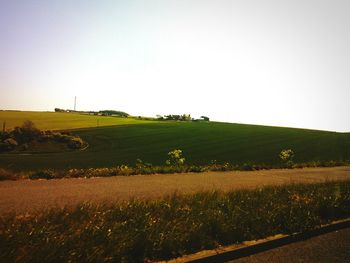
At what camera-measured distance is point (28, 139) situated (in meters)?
48.1

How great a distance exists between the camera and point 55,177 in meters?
13.2

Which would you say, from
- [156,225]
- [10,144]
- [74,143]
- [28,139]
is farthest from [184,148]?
[156,225]

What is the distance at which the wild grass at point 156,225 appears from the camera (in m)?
5.00

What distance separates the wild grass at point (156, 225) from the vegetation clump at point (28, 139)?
42027mm

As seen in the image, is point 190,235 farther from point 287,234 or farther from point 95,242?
point 287,234

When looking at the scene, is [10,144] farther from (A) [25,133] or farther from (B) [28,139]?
(A) [25,133]

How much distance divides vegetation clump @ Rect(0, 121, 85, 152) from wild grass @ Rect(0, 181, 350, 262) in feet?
138

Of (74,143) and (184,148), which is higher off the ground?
(184,148)

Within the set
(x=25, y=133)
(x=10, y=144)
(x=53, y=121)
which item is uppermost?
(x=53, y=121)

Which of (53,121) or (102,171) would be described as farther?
(53,121)

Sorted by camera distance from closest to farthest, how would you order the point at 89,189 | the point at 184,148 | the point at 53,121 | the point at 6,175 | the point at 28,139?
1. the point at 89,189
2. the point at 6,175
3. the point at 28,139
4. the point at 184,148
5. the point at 53,121

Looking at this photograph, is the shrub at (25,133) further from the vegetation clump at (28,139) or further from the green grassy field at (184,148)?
the green grassy field at (184,148)

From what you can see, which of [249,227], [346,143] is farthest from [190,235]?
[346,143]

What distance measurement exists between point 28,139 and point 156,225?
4644cm
